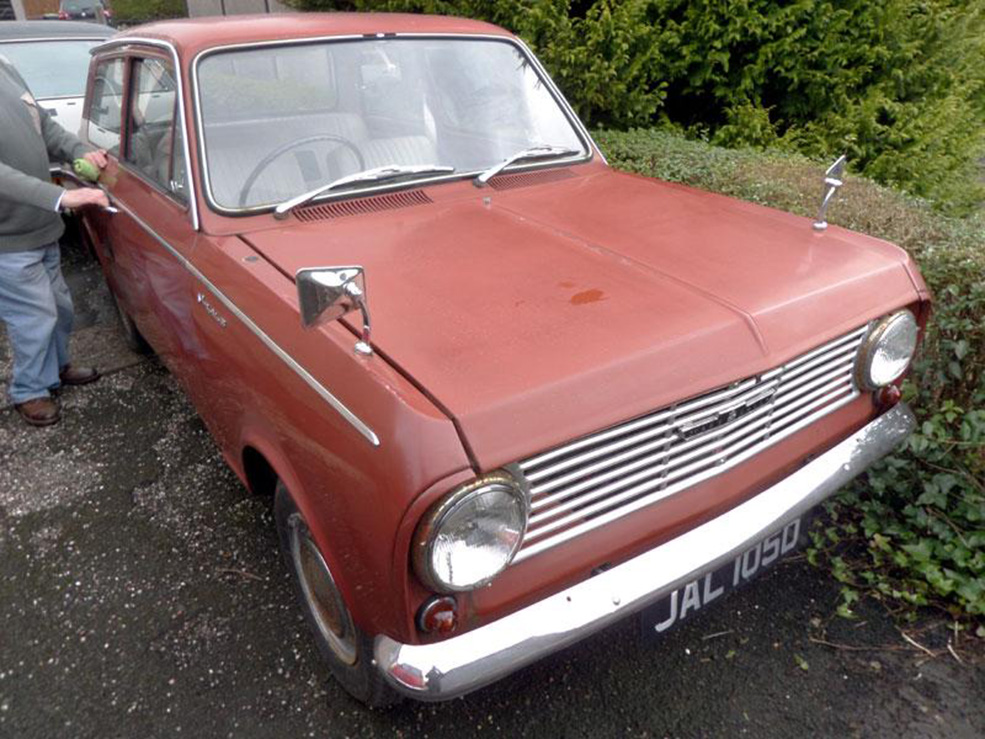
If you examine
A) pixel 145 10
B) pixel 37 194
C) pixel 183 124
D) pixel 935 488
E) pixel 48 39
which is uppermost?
pixel 183 124

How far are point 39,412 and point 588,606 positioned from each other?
10.5ft

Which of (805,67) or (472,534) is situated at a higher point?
(805,67)

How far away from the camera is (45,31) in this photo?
6789 mm

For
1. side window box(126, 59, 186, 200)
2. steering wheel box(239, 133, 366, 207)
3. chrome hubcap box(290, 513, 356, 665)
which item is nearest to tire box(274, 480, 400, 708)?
chrome hubcap box(290, 513, 356, 665)

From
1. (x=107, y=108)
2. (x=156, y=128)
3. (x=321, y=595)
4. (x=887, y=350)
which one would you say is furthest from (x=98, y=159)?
(x=887, y=350)

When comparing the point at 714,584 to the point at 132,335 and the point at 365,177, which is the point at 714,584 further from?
the point at 132,335

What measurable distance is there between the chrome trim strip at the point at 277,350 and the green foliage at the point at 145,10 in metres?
27.2

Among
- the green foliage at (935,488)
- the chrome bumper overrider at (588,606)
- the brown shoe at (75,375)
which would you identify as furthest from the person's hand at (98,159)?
the green foliage at (935,488)

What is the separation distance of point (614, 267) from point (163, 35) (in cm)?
206

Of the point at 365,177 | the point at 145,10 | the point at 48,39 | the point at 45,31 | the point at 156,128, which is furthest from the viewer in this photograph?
the point at 145,10

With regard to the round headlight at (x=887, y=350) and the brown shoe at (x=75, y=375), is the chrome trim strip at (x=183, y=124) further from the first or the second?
the round headlight at (x=887, y=350)

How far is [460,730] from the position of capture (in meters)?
2.12

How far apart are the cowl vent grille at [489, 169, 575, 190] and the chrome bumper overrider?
4.98ft

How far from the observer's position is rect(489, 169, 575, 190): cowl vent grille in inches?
112
